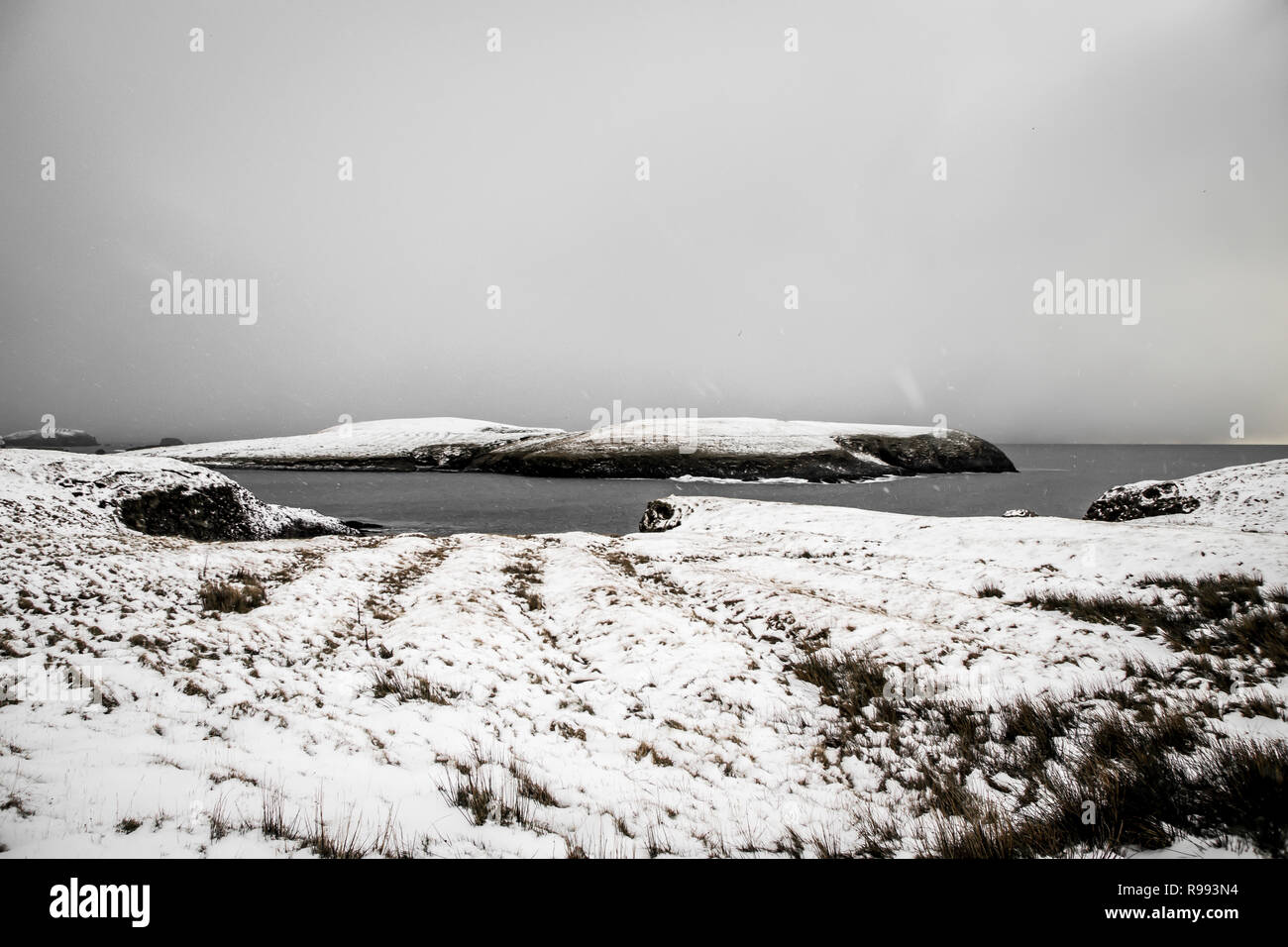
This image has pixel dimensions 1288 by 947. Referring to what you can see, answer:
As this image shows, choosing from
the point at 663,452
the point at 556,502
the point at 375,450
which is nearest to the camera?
the point at 556,502

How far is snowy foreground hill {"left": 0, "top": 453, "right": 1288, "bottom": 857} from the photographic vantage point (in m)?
3.68

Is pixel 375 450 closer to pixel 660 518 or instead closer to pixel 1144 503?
pixel 660 518

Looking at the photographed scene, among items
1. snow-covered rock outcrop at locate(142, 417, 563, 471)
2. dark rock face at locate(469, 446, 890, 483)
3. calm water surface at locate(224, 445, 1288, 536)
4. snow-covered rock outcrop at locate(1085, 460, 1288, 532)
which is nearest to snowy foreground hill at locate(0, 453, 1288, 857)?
snow-covered rock outcrop at locate(1085, 460, 1288, 532)

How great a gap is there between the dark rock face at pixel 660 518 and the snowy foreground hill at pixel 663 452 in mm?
64610

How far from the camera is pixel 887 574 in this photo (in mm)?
15680

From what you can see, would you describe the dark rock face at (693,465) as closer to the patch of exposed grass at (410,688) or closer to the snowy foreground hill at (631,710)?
the snowy foreground hill at (631,710)

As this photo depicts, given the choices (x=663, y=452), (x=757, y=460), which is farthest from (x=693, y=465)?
(x=757, y=460)

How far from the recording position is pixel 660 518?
36594 mm

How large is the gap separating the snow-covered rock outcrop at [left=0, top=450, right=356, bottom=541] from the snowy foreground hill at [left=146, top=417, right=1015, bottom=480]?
248ft

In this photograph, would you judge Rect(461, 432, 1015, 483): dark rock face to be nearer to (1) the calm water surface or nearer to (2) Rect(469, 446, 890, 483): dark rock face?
(2) Rect(469, 446, 890, 483): dark rock face

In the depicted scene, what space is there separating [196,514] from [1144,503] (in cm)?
5643

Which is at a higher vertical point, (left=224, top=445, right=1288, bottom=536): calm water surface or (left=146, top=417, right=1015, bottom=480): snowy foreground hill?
(left=146, top=417, right=1015, bottom=480): snowy foreground hill

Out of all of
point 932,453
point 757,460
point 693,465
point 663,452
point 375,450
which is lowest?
point 693,465

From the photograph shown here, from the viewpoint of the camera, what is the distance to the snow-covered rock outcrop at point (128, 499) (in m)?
19.8
